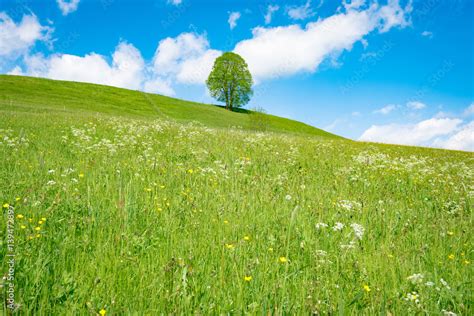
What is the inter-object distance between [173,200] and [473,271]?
3838mm

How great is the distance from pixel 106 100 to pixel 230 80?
30.7 metres

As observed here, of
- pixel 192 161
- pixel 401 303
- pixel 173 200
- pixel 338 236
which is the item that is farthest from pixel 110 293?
pixel 192 161

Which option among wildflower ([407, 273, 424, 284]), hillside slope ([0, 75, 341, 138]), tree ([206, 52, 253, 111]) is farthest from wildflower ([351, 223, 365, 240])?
tree ([206, 52, 253, 111])

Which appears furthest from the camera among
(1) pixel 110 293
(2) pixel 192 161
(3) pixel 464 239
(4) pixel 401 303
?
(2) pixel 192 161

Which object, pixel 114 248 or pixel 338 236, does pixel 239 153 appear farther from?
pixel 114 248

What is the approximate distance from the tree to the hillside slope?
44.9 ft

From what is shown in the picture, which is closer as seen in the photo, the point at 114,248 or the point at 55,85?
the point at 114,248

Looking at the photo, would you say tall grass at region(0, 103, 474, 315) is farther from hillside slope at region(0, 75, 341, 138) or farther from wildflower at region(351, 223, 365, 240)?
hillside slope at region(0, 75, 341, 138)

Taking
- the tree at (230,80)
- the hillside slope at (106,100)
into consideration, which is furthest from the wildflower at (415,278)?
the tree at (230,80)

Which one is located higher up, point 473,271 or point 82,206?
point 82,206

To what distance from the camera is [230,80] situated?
238 ft

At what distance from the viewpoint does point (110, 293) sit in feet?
8.19

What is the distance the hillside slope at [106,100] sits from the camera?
42.4 meters

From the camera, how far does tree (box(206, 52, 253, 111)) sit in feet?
238
